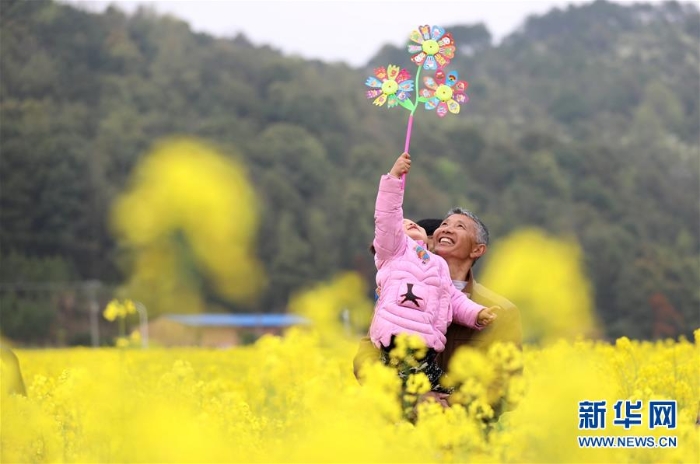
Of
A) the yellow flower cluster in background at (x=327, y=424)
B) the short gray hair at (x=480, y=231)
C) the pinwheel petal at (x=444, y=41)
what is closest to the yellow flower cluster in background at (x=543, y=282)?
the short gray hair at (x=480, y=231)

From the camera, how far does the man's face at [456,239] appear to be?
6539 mm

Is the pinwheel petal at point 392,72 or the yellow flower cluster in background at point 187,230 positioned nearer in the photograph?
the pinwheel petal at point 392,72

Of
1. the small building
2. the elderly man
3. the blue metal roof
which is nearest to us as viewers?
the elderly man

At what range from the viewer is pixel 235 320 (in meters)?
50.0

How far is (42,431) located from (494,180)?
80.6 m

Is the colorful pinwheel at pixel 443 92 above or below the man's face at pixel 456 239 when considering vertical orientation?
above

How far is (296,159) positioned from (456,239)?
69.2 meters

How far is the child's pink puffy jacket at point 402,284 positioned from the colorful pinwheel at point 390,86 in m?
0.54

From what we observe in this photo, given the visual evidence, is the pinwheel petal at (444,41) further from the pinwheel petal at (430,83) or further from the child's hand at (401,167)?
the child's hand at (401,167)

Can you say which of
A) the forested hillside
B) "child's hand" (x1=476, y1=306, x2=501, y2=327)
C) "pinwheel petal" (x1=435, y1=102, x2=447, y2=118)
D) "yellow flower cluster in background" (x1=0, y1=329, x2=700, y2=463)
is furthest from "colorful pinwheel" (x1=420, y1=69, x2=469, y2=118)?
the forested hillside

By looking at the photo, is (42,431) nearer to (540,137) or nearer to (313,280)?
(313,280)

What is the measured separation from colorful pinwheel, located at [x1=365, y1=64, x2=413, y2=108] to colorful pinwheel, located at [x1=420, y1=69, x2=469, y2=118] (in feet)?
0.34

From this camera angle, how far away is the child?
6.04 meters

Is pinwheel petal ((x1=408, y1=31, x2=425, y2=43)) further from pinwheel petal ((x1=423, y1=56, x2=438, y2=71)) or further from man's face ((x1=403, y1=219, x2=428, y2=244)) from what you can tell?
man's face ((x1=403, y1=219, x2=428, y2=244))
